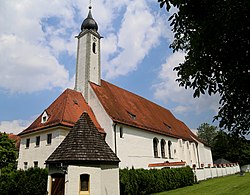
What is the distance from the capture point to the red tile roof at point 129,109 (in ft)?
88.1

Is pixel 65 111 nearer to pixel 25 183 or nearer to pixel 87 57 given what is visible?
pixel 25 183

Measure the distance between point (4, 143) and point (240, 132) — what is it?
26548 millimetres

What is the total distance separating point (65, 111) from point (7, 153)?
28.0 feet

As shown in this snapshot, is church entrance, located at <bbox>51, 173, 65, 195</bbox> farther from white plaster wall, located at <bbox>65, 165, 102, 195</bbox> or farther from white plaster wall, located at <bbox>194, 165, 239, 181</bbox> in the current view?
white plaster wall, located at <bbox>194, 165, 239, 181</bbox>

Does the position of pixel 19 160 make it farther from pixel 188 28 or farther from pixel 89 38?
pixel 188 28

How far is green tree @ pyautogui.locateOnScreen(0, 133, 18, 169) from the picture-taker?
1024 inches

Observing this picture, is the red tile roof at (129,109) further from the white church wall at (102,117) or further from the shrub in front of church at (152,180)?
the shrub in front of church at (152,180)

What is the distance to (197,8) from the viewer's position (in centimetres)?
502

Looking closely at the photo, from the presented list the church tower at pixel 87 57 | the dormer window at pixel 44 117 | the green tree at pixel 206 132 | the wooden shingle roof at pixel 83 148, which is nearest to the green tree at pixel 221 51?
the wooden shingle roof at pixel 83 148

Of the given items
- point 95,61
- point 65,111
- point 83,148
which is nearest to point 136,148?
point 65,111

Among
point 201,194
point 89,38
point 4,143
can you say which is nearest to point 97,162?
point 201,194

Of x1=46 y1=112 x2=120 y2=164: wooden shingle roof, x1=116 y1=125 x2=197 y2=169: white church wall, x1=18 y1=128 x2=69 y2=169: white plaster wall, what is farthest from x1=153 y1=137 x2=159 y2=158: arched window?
x1=46 y1=112 x2=120 y2=164: wooden shingle roof

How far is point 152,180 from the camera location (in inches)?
803

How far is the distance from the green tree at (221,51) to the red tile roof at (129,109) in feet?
65.0
